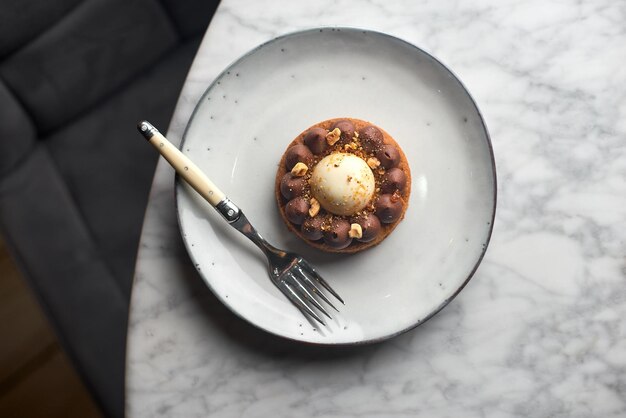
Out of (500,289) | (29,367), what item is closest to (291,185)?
(500,289)

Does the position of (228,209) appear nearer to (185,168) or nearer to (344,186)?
(185,168)

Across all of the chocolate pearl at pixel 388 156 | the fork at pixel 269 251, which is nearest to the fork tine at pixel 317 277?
the fork at pixel 269 251

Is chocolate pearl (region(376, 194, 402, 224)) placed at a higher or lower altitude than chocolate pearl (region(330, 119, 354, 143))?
lower

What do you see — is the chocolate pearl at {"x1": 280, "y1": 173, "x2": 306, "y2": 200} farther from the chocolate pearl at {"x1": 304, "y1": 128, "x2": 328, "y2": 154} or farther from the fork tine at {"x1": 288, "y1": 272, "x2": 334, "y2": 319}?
the fork tine at {"x1": 288, "y1": 272, "x2": 334, "y2": 319}

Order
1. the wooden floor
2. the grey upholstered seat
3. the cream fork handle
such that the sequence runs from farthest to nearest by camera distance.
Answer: the wooden floor → the grey upholstered seat → the cream fork handle

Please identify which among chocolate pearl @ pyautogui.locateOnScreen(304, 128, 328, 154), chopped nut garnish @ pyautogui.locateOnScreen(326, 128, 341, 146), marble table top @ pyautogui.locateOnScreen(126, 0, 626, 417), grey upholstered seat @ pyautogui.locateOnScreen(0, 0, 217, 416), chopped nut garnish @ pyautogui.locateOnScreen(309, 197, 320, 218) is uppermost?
grey upholstered seat @ pyautogui.locateOnScreen(0, 0, 217, 416)

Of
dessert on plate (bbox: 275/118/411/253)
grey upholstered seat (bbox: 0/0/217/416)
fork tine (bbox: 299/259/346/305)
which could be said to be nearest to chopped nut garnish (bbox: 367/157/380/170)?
dessert on plate (bbox: 275/118/411/253)

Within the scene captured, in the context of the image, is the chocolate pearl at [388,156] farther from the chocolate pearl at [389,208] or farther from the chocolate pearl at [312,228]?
the chocolate pearl at [312,228]
